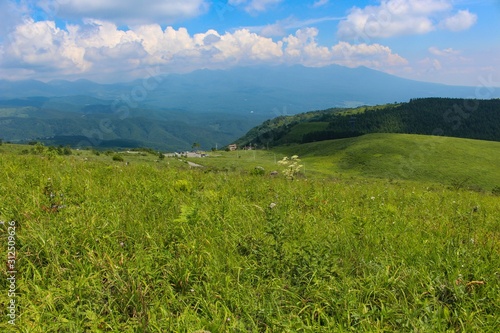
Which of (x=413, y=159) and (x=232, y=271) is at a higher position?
(x=232, y=271)

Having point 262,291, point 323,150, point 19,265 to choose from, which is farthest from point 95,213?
point 323,150

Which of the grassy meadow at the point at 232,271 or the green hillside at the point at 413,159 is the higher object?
the grassy meadow at the point at 232,271

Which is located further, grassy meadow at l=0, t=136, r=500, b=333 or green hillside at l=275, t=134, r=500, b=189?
green hillside at l=275, t=134, r=500, b=189

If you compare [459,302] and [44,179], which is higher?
[44,179]

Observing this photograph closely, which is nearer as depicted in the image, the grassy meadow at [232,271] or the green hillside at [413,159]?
the grassy meadow at [232,271]

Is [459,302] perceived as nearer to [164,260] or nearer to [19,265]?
[164,260]

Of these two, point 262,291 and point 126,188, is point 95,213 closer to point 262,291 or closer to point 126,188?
point 126,188

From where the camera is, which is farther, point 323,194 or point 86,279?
point 323,194

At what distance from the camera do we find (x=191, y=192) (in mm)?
7875

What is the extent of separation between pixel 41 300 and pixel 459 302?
14.6ft

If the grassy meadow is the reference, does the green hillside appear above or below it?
below

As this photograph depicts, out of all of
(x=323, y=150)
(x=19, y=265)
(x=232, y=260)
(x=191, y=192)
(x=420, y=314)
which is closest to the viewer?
(x=420, y=314)

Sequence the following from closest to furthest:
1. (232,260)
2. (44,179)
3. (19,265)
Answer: (19,265) < (232,260) < (44,179)

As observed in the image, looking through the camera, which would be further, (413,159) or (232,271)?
(413,159)
